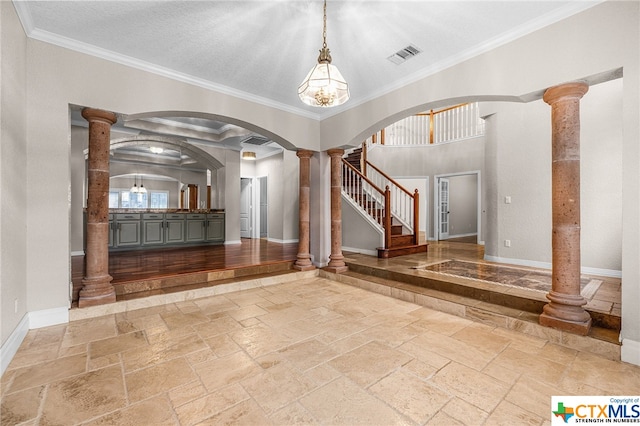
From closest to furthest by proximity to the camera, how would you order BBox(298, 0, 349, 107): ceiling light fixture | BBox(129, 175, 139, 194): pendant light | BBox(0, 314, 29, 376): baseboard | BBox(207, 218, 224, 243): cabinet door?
BBox(0, 314, 29, 376): baseboard < BBox(298, 0, 349, 107): ceiling light fixture < BBox(207, 218, 224, 243): cabinet door < BBox(129, 175, 139, 194): pendant light

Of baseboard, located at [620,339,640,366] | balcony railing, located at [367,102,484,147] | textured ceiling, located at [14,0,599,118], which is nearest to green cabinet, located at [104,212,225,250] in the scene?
textured ceiling, located at [14,0,599,118]

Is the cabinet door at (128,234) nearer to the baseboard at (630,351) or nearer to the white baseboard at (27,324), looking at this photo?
the white baseboard at (27,324)

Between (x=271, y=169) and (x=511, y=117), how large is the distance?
6560 millimetres

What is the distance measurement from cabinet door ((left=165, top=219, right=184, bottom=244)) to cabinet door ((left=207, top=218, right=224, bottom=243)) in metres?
0.71

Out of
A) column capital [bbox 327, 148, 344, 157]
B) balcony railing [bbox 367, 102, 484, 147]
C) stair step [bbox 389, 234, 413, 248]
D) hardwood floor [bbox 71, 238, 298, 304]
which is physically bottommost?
hardwood floor [bbox 71, 238, 298, 304]

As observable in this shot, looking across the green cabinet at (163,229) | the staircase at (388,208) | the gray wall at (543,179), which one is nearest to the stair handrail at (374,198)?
the staircase at (388,208)

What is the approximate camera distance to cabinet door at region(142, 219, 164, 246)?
7123 mm

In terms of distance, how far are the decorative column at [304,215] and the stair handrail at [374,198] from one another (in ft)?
5.48

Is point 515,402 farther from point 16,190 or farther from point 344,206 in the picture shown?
point 344,206

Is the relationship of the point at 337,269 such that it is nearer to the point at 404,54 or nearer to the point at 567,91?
the point at 404,54

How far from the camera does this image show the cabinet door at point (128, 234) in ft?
22.3

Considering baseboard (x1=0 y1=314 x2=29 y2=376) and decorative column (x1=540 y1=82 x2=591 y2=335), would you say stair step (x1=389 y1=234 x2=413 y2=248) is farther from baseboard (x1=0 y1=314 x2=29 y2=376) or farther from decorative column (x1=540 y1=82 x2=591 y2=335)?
baseboard (x1=0 y1=314 x2=29 y2=376)

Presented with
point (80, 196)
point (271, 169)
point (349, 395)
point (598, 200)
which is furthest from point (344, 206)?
point (80, 196)

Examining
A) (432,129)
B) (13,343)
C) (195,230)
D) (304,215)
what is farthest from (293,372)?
(432,129)
